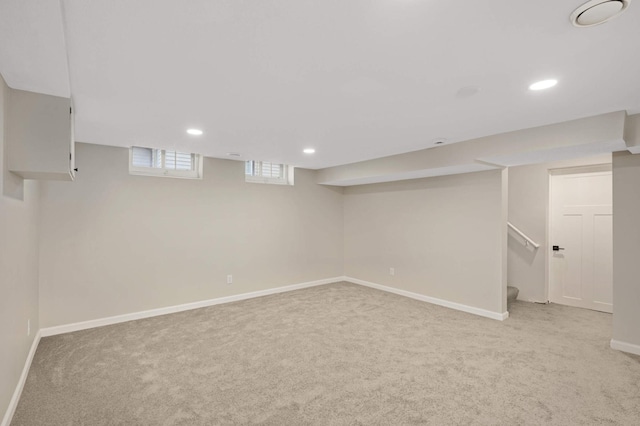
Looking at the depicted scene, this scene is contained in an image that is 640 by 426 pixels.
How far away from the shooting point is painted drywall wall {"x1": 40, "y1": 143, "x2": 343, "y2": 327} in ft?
11.8

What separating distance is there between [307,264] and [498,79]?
14.7ft

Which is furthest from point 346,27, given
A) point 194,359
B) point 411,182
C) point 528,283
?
point 528,283

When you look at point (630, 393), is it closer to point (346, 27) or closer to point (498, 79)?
point (498, 79)

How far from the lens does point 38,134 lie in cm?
207

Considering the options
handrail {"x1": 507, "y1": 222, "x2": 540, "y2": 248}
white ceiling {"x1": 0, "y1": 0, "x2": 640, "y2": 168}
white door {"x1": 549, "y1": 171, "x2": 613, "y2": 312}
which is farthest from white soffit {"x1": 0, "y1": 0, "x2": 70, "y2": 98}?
white door {"x1": 549, "y1": 171, "x2": 613, "y2": 312}

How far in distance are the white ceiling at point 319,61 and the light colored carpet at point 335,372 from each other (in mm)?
2230

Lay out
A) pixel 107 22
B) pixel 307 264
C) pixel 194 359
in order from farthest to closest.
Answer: pixel 307 264 → pixel 194 359 → pixel 107 22

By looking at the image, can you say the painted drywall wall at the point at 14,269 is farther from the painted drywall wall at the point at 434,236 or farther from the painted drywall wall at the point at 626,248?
the painted drywall wall at the point at 626,248

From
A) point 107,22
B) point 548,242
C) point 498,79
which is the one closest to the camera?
point 107,22

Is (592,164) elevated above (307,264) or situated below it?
above

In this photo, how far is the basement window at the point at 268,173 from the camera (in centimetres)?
525

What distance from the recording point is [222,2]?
1284 millimetres

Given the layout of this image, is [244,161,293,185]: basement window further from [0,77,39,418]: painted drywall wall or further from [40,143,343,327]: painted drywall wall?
[0,77,39,418]: painted drywall wall

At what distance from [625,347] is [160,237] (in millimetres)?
5443
